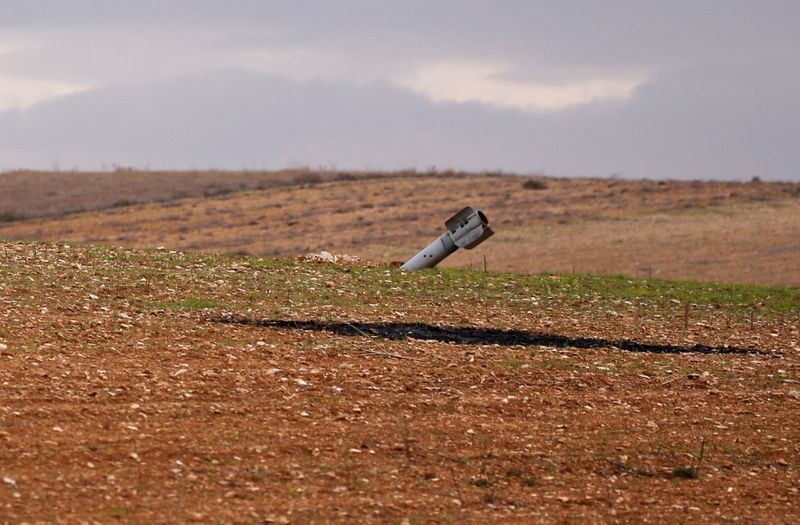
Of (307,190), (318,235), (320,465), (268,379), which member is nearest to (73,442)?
(320,465)

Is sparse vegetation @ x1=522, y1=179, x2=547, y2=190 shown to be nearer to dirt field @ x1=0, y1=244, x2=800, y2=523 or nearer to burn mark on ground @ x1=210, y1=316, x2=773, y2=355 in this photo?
dirt field @ x1=0, y1=244, x2=800, y2=523

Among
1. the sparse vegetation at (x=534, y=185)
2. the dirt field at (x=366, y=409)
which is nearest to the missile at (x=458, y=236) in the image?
the dirt field at (x=366, y=409)

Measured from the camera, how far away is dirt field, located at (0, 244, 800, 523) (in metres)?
8.14

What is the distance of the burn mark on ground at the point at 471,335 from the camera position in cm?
1388

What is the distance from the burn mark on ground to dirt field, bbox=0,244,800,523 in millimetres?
56

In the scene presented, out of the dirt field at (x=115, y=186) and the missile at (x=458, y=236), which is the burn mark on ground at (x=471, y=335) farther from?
the dirt field at (x=115, y=186)

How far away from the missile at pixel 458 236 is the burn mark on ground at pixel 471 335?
6447 mm

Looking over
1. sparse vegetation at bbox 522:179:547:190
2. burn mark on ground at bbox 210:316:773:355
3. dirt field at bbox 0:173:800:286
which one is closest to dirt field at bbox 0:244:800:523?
burn mark on ground at bbox 210:316:773:355

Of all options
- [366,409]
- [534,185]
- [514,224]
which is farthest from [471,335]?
[534,185]

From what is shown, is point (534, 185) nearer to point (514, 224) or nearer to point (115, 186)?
point (514, 224)

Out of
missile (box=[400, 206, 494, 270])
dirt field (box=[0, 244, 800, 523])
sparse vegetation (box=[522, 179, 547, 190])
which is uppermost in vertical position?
sparse vegetation (box=[522, 179, 547, 190])

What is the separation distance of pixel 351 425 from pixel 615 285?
37.8ft

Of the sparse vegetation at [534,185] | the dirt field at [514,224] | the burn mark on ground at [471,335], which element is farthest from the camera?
the sparse vegetation at [534,185]

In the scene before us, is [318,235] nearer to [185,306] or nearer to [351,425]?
[185,306]
